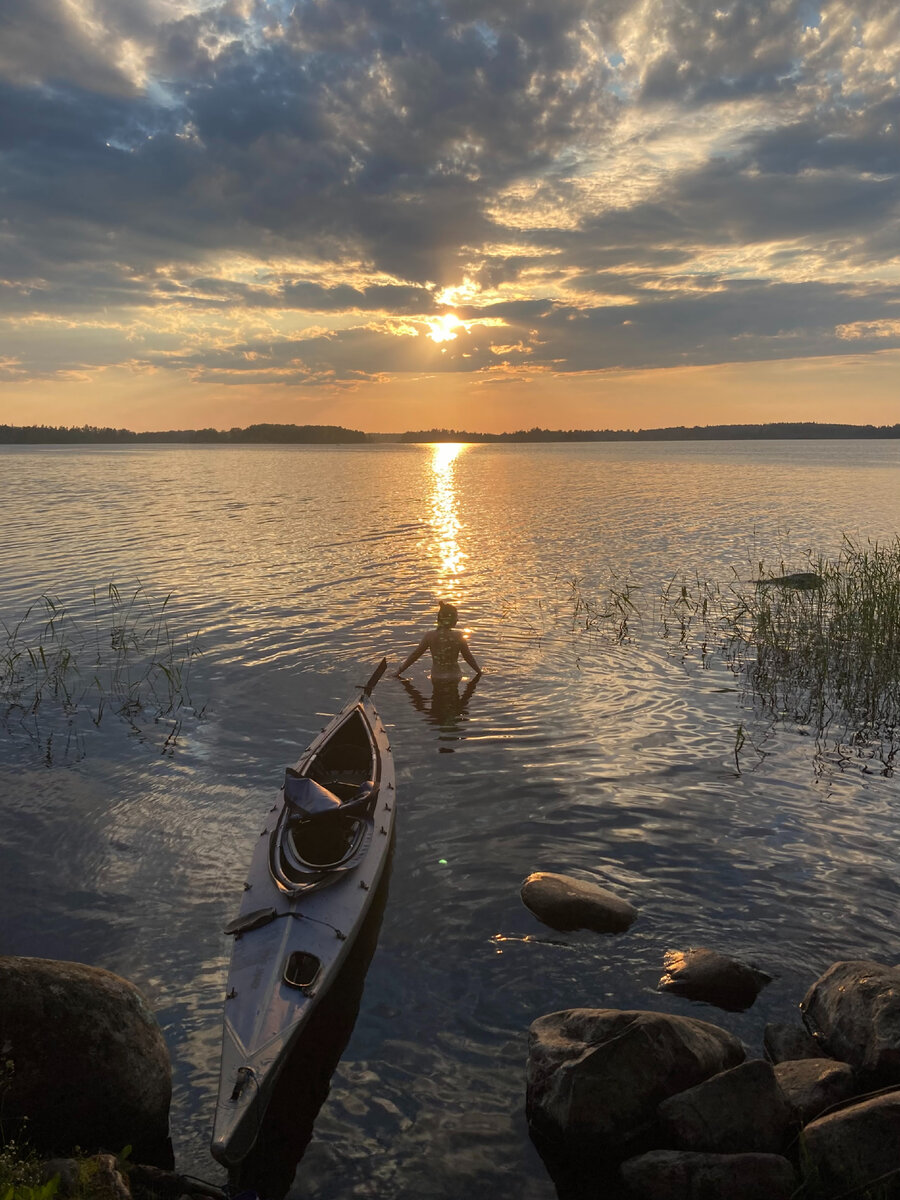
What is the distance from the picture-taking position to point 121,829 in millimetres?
11688

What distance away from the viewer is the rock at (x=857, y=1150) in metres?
5.22

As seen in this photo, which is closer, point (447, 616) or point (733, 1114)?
point (733, 1114)

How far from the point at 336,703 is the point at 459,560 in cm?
2051

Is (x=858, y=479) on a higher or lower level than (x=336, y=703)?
higher

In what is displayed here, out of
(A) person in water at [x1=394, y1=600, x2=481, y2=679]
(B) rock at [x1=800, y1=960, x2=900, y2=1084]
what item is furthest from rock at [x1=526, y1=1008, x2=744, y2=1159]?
(A) person in water at [x1=394, y1=600, x2=481, y2=679]

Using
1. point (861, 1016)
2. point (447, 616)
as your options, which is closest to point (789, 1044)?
point (861, 1016)

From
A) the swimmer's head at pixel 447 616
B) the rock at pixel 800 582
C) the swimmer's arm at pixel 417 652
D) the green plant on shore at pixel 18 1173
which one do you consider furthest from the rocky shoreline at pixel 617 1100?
the rock at pixel 800 582

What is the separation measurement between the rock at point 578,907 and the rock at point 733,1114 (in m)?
3.29

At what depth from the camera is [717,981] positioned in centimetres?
797

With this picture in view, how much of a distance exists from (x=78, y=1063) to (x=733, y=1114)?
16.0ft

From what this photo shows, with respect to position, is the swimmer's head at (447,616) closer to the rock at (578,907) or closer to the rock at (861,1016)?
the rock at (578,907)

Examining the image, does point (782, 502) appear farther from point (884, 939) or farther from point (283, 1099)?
point (283, 1099)

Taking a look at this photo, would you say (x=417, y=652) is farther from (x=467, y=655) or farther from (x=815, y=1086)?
(x=815, y=1086)

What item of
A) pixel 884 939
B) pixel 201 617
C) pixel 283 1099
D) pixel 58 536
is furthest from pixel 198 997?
pixel 58 536
